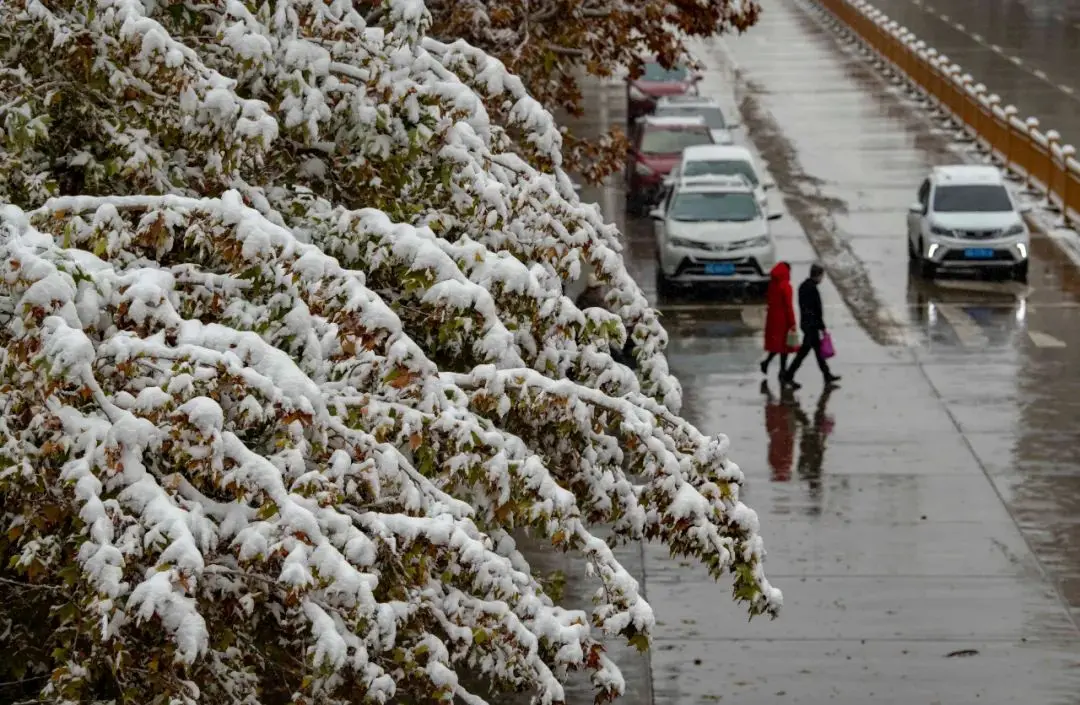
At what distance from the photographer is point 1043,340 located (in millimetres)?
A: 23484

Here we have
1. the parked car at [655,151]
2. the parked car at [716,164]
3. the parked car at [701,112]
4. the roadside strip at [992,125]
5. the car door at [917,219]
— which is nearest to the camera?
the car door at [917,219]

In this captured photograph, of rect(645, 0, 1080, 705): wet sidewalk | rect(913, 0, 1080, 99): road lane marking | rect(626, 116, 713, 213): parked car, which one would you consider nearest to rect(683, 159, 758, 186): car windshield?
rect(626, 116, 713, 213): parked car

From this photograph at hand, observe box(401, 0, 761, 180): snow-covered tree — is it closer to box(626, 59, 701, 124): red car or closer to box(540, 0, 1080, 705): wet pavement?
box(540, 0, 1080, 705): wet pavement

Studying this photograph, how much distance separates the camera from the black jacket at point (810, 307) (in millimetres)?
21016

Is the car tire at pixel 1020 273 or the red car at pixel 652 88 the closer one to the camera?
the car tire at pixel 1020 273

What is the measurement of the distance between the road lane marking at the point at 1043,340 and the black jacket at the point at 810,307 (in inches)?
143

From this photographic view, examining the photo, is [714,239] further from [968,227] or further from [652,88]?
[652,88]

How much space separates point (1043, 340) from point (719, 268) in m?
4.56

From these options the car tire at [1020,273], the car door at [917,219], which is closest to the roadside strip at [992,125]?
the car tire at [1020,273]

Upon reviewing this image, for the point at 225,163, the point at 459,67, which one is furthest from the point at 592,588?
the point at 225,163

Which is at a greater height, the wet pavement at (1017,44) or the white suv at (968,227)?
the white suv at (968,227)

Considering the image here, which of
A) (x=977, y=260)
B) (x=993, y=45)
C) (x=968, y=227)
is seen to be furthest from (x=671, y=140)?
(x=993, y=45)

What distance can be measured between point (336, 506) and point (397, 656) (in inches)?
21.7

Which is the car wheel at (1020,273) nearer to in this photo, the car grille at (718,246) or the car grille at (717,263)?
the car grille at (717,263)
